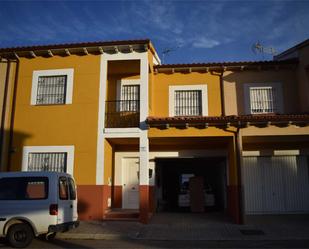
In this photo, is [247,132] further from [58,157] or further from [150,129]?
[58,157]

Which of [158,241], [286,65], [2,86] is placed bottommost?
[158,241]

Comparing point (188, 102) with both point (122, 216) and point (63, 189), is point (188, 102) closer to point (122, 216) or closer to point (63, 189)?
point (122, 216)

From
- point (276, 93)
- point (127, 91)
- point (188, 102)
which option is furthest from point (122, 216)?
point (276, 93)

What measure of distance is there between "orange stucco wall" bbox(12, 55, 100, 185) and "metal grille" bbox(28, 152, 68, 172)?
424mm

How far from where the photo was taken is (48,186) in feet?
31.4

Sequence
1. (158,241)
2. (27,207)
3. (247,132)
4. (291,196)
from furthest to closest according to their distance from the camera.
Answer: (291,196) → (247,132) → (158,241) → (27,207)

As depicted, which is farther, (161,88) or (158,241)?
(161,88)

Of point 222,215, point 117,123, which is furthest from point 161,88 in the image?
point 222,215

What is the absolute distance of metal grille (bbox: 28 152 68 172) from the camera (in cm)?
1387

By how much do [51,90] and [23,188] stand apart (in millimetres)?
5874

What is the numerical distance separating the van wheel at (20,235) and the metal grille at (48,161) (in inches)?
173

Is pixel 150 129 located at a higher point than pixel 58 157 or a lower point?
higher

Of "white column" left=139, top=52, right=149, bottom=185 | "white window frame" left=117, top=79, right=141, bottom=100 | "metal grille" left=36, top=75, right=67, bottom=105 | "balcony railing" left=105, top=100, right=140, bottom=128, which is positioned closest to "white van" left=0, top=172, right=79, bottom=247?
"white column" left=139, top=52, right=149, bottom=185

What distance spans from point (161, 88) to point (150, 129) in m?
3.02
